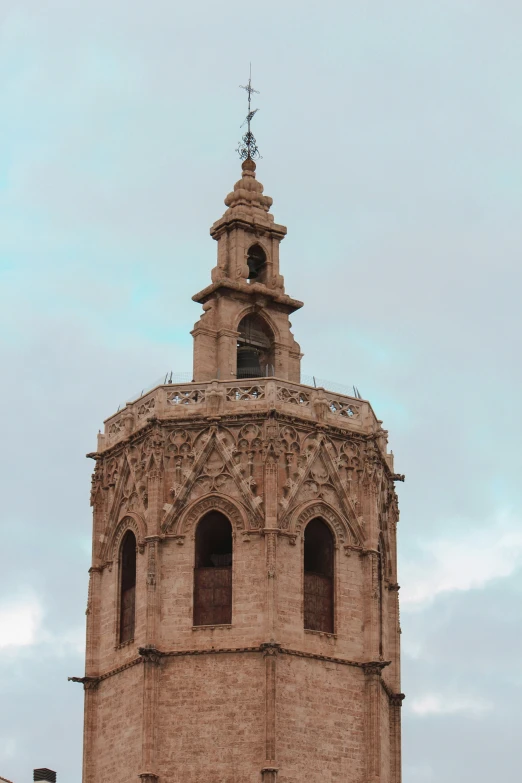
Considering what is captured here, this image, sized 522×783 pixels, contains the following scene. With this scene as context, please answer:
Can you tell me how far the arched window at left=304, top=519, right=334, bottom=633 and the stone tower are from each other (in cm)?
4

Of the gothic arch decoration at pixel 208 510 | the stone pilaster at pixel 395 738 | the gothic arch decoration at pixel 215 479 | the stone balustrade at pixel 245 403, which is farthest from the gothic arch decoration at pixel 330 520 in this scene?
the stone pilaster at pixel 395 738

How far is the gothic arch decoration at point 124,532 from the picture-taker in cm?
6938

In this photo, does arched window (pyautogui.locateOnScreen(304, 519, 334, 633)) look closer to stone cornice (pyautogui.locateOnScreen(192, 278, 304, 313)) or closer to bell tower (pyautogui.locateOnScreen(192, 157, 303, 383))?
bell tower (pyautogui.locateOnScreen(192, 157, 303, 383))

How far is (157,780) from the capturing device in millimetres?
66188

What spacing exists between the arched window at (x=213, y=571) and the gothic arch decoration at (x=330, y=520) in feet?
6.43

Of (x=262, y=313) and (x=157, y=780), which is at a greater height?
(x=262, y=313)

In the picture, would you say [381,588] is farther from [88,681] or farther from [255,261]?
[255,261]

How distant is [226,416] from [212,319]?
17.3 feet

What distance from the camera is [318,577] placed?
6900cm

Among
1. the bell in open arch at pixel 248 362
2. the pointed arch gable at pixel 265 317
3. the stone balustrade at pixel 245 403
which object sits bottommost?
the stone balustrade at pixel 245 403

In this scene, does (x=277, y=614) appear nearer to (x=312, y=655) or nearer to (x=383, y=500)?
(x=312, y=655)

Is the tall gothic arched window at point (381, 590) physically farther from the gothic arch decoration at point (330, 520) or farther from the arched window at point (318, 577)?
the arched window at point (318, 577)

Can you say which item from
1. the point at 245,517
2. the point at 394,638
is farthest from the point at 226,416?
the point at 394,638

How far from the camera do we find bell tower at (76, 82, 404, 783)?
219ft
